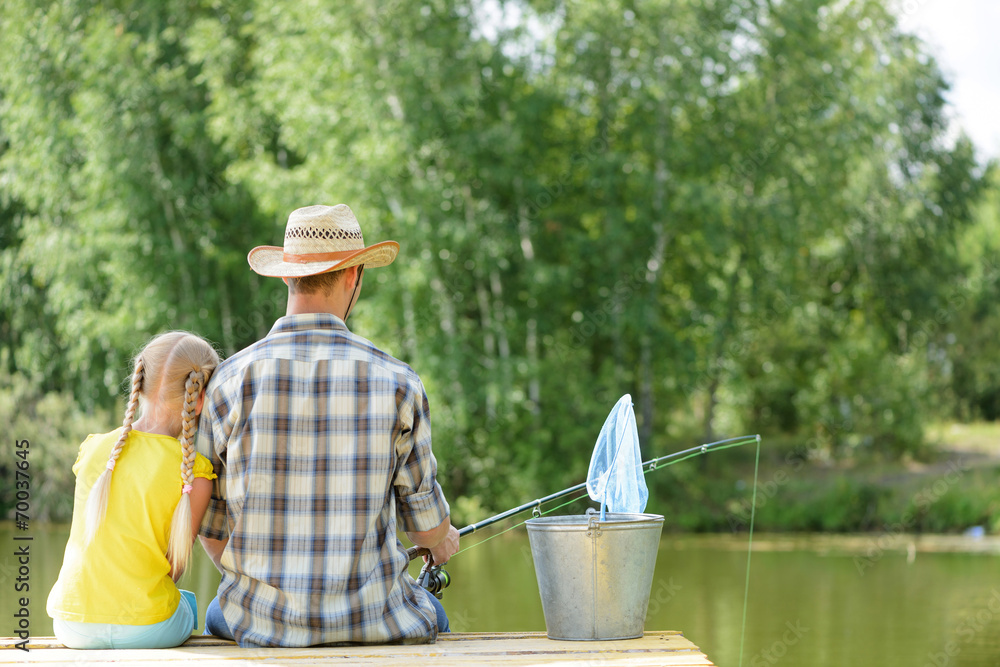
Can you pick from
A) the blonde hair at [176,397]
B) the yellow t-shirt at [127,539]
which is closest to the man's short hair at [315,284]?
the blonde hair at [176,397]

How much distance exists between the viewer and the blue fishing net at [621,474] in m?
2.75

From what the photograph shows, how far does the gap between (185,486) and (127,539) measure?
17 centimetres

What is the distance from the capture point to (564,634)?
263 cm

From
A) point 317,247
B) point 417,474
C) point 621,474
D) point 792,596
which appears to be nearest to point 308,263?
point 317,247

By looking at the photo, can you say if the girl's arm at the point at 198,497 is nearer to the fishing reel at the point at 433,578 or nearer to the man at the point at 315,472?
the man at the point at 315,472

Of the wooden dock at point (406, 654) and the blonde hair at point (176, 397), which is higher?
the blonde hair at point (176, 397)

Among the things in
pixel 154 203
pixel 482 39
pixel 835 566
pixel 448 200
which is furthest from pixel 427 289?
pixel 835 566

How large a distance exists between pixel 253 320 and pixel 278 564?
512 inches

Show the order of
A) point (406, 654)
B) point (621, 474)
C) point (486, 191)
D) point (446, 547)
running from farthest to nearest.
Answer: point (486, 191) → point (621, 474) → point (446, 547) → point (406, 654)

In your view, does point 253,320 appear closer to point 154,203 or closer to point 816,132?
point 154,203

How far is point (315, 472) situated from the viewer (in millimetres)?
2318

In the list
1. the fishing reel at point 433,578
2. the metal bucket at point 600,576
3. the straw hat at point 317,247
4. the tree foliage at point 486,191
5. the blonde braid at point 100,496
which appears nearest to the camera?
the blonde braid at point 100,496

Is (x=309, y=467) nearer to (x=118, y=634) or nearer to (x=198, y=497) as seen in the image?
(x=198, y=497)

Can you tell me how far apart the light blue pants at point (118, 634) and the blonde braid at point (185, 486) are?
0.40ft
